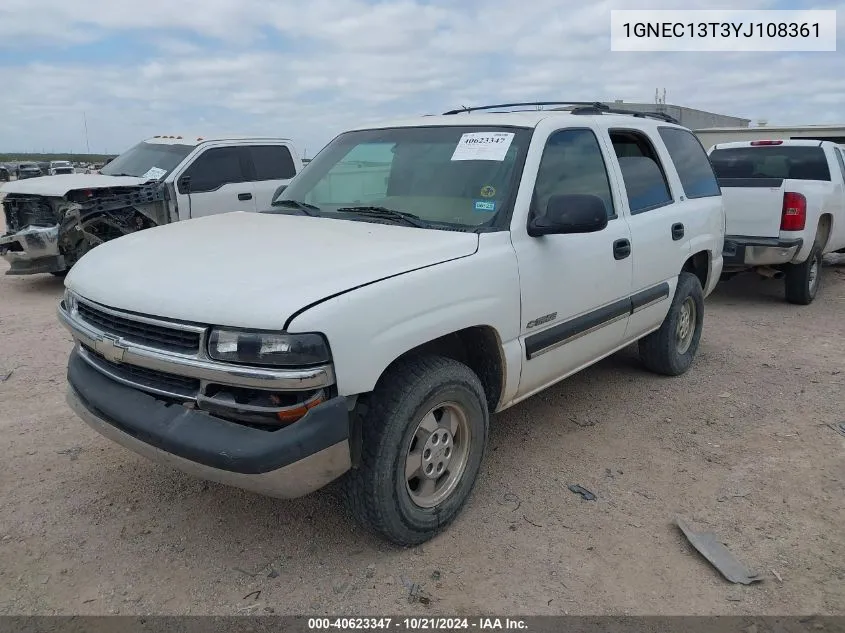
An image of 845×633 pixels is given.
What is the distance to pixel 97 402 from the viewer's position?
112 inches

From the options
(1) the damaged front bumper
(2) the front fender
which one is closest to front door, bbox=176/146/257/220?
(1) the damaged front bumper

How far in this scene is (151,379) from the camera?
108 inches

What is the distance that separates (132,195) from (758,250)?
24.3 feet

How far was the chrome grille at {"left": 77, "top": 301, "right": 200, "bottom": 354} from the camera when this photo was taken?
253cm

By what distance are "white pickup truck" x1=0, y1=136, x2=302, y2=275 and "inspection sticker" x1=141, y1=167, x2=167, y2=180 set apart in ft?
0.06

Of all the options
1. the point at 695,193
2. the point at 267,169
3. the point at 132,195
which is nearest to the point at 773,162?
the point at 695,193

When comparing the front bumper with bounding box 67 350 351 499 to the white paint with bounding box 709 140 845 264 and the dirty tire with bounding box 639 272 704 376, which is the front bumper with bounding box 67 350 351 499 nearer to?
the dirty tire with bounding box 639 272 704 376

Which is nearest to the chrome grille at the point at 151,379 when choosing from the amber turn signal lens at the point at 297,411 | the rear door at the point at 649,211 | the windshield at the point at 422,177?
the amber turn signal lens at the point at 297,411

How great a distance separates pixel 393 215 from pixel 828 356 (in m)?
4.42

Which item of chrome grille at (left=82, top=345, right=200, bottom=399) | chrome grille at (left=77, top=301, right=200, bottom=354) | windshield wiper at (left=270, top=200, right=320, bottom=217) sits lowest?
chrome grille at (left=82, top=345, right=200, bottom=399)

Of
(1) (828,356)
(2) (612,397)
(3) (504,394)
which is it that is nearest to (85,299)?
(3) (504,394)

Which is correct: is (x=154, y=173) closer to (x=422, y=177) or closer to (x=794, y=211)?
(x=422, y=177)

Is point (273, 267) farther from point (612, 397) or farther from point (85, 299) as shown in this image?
point (612, 397)

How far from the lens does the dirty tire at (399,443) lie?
271cm
